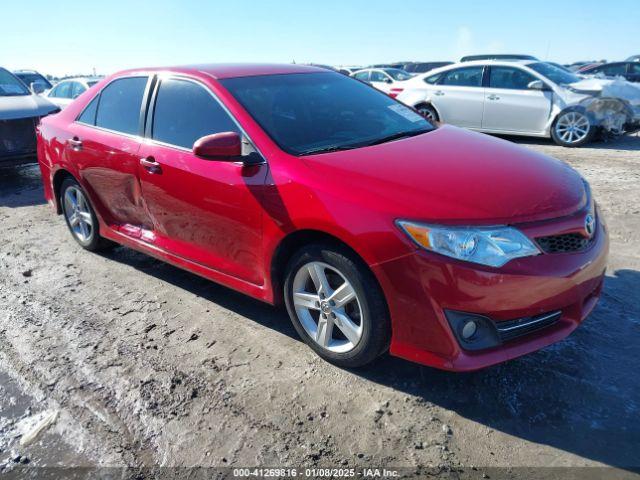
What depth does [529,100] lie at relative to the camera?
9133 millimetres

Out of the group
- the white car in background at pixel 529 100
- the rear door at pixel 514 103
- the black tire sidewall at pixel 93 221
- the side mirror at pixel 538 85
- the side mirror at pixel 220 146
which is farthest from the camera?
the rear door at pixel 514 103

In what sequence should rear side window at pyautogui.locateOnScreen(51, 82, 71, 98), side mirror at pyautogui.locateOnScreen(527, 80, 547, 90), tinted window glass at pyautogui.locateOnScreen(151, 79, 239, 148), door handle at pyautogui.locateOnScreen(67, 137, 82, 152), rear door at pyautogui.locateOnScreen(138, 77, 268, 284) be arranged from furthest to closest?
rear side window at pyautogui.locateOnScreen(51, 82, 71, 98), side mirror at pyautogui.locateOnScreen(527, 80, 547, 90), door handle at pyautogui.locateOnScreen(67, 137, 82, 152), tinted window glass at pyautogui.locateOnScreen(151, 79, 239, 148), rear door at pyautogui.locateOnScreen(138, 77, 268, 284)

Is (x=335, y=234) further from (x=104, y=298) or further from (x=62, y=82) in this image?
(x=62, y=82)

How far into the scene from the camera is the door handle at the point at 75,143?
4.38 meters

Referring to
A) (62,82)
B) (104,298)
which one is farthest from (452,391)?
(62,82)

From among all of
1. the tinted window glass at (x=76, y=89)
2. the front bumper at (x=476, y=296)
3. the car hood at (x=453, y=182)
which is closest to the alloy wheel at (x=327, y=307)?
the front bumper at (x=476, y=296)

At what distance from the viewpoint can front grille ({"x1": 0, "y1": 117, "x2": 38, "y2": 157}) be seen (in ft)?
25.0

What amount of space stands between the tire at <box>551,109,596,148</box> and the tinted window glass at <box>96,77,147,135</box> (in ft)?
24.1

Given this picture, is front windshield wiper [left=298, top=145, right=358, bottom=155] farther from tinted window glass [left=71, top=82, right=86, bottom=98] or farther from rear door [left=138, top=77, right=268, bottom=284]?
tinted window glass [left=71, top=82, right=86, bottom=98]

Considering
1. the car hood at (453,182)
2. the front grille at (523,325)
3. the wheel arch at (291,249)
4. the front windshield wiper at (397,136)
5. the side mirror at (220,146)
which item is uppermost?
the side mirror at (220,146)

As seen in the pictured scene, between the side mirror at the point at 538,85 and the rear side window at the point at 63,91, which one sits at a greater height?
the side mirror at the point at 538,85

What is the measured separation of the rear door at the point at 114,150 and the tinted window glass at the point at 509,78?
23.7 feet

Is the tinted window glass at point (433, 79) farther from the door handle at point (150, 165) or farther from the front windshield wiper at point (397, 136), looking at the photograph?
the door handle at point (150, 165)

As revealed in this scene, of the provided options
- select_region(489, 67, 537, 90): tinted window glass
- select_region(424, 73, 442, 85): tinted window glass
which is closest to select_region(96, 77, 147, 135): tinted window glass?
select_region(489, 67, 537, 90): tinted window glass
